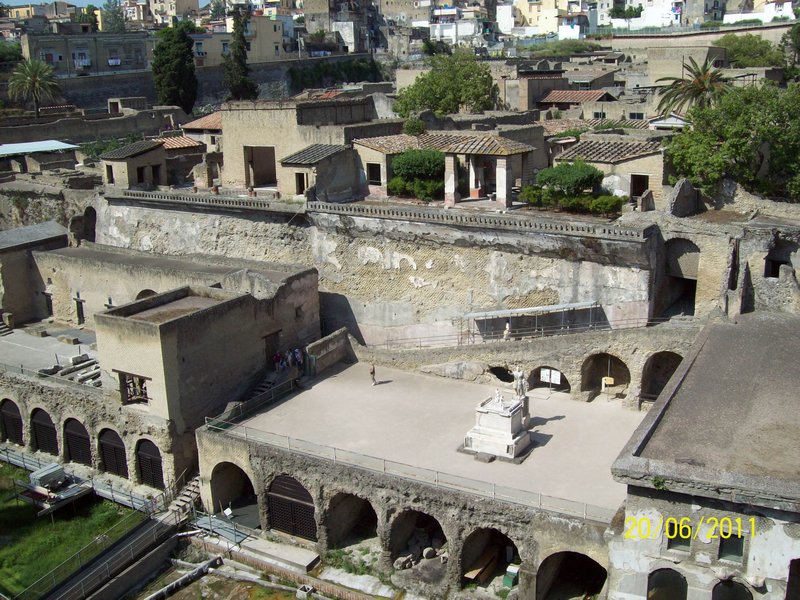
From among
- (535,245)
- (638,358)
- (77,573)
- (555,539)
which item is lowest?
(77,573)

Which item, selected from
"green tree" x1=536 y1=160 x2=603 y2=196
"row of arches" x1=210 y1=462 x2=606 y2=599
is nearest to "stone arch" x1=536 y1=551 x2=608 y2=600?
"row of arches" x1=210 y1=462 x2=606 y2=599

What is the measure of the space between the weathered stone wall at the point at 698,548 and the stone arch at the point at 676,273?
521 inches

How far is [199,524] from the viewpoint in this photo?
81.2 ft

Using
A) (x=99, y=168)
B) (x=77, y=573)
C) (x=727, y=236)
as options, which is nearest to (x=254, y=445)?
(x=77, y=573)

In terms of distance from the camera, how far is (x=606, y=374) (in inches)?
1088

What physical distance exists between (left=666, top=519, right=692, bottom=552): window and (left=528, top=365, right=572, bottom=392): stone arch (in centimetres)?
1066

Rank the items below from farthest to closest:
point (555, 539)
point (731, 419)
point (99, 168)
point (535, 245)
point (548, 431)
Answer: point (99, 168), point (535, 245), point (548, 431), point (555, 539), point (731, 419)

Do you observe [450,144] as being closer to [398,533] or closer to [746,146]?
[746,146]

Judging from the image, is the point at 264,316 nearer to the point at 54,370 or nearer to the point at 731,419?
the point at 54,370

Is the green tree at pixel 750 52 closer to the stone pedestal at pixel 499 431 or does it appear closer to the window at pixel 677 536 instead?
the stone pedestal at pixel 499 431

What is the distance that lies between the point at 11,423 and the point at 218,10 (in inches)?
4718

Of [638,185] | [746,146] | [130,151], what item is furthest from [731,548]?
[130,151]

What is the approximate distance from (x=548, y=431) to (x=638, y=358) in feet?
12.0
